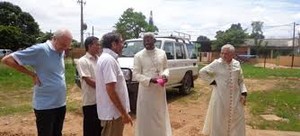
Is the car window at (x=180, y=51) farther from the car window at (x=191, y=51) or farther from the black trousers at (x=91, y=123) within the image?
the black trousers at (x=91, y=123)

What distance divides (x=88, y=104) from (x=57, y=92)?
2.79 feet

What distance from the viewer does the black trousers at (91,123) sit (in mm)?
5363

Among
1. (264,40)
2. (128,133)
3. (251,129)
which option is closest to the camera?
(128,133)

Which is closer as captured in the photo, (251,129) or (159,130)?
(159,130)

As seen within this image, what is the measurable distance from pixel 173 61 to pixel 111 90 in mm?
7496

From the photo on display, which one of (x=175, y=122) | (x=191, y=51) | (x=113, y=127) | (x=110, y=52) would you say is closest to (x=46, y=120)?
(x=113, y=127)

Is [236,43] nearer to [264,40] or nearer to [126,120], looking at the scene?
[264,40]

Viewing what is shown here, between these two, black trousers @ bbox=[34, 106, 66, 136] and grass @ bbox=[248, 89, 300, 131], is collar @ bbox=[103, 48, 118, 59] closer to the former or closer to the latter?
black trousers @ bbox=[34, 106, 66, 136]

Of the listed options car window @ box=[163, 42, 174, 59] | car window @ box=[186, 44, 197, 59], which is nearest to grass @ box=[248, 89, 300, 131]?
car window @ box=[186, 44, 197, 59]

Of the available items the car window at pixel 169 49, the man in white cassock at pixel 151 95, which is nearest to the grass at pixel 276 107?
the car window at pixel 169 49

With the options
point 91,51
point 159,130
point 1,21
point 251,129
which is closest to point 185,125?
point 251,129

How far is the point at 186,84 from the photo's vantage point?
13266 mm

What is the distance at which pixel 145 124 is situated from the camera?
636 cm

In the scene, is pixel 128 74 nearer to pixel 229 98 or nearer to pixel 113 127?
pixel 229 98
